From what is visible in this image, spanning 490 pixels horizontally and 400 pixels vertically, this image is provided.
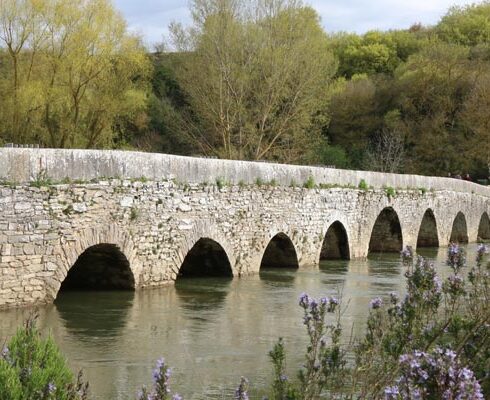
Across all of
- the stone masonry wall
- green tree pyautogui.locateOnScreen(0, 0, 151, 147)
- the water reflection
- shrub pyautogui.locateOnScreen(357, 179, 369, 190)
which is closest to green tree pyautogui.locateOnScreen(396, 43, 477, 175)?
green tree pyautogui.locateOnScreen(0, 0, 151, 147)

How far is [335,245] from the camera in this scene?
1912 cm

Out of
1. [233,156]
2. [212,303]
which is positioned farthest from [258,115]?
[212,303]

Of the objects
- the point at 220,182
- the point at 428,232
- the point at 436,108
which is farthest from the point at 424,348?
the point at 436,108

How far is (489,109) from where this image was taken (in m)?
39.0

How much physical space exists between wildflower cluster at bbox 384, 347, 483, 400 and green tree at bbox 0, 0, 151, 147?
2183 centimetres

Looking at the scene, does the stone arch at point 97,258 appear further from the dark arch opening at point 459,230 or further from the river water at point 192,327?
the dark arch opening at point 459,230

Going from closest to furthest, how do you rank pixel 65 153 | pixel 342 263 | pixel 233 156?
pixel 65 153 < pixel 342 263 < pixel 233 156

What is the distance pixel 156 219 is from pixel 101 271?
132 centimetres

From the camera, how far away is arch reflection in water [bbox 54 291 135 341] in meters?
9.52

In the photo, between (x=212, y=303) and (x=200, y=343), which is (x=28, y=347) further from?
(x=212, y=303)

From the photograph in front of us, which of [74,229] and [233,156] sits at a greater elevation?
[233,156]

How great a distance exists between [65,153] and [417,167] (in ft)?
106

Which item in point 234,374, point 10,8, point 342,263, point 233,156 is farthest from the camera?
point 233,156

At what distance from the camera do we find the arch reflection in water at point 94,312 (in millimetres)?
9523
